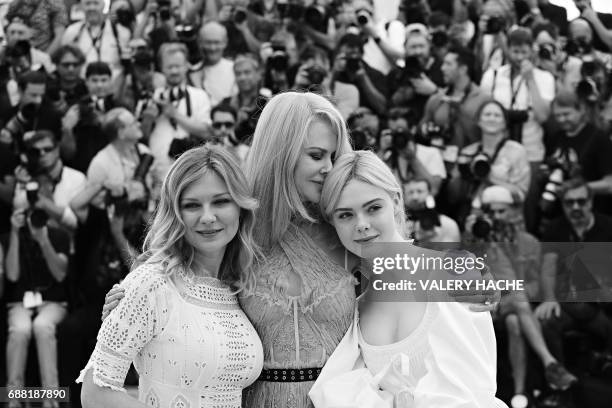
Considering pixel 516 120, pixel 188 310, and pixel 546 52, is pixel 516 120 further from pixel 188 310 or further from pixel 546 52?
pixel 188 310

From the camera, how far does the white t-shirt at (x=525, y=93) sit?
633 centimetres

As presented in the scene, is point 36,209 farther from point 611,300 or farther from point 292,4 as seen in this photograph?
point 611,300

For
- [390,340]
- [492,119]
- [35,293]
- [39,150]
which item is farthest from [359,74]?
[390,340]

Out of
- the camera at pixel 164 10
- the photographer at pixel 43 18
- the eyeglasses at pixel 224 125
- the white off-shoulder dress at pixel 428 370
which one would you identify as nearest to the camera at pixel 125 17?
the camera at pixel 164 10

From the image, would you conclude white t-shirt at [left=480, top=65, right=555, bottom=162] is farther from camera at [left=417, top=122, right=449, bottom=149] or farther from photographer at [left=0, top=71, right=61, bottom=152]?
photographer at [left=0, top=71, right=61, bottom=152]

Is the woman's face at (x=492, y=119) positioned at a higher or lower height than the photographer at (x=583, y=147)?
higher

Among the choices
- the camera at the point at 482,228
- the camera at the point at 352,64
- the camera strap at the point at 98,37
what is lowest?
the camera at the point at 482,228

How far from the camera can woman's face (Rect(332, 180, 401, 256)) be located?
3.15m

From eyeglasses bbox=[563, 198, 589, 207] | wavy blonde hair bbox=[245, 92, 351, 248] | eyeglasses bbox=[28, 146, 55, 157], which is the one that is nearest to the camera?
wavy blonde hair bbox=[245, 92, 351, 248]

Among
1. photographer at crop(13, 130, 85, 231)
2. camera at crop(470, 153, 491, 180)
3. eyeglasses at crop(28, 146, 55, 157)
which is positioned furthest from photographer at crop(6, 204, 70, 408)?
camera at crop(470, 153, 491, 180)

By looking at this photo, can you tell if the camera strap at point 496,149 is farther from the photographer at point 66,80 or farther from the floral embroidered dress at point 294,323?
the floral embroidered dress at point 294,323

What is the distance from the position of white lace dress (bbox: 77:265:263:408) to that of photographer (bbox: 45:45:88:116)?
151 inches

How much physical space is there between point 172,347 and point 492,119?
3821 millimetres

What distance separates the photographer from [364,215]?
3158 mm
